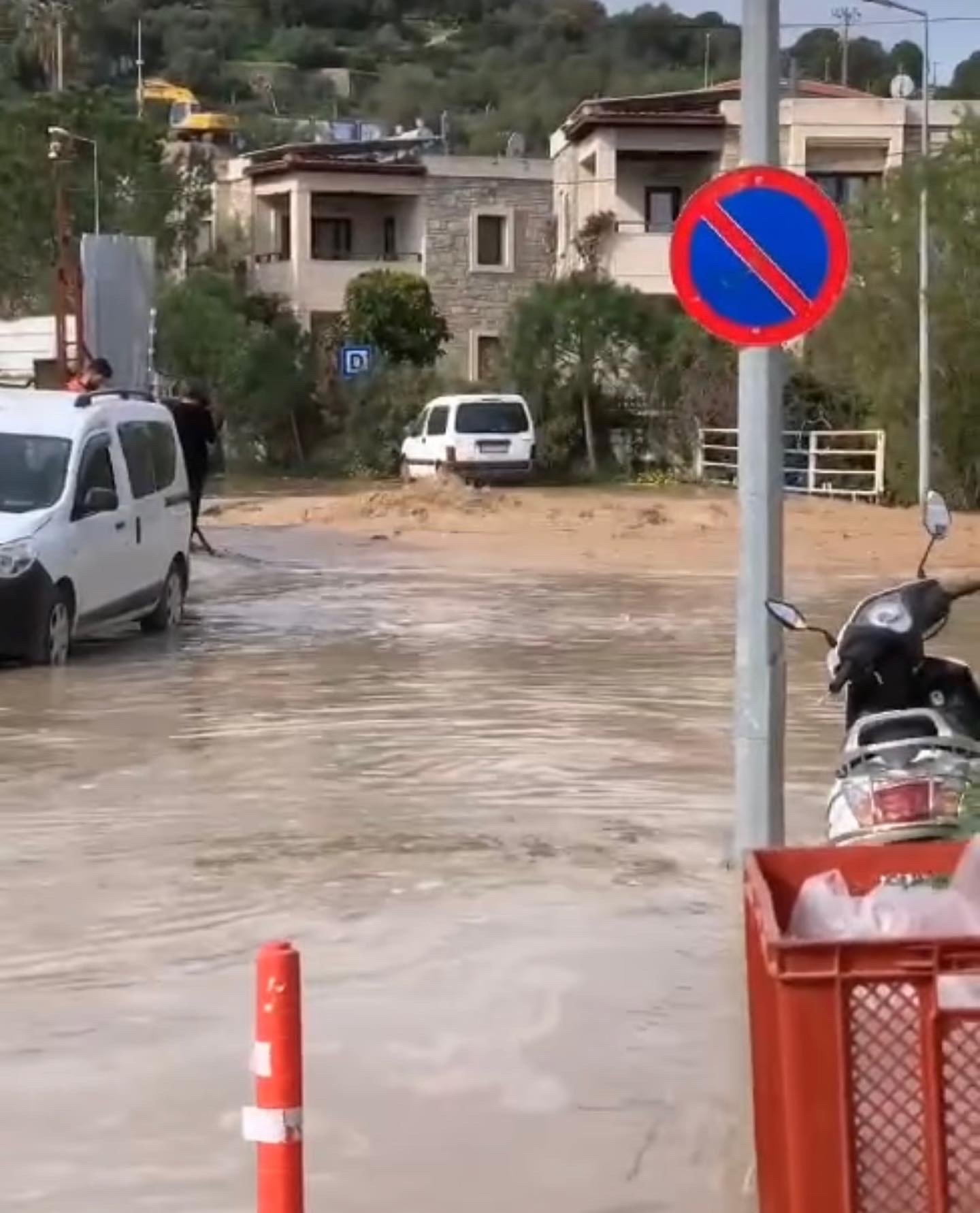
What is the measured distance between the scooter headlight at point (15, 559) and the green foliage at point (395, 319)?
1437 inches

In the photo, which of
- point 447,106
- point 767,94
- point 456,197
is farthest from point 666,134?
point 447,106

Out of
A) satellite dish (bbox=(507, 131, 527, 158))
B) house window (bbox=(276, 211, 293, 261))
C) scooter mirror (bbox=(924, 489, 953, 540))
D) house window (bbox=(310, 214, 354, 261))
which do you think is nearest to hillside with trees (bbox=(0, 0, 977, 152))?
satellite dish (bbox=(507, 131, 527, 158))

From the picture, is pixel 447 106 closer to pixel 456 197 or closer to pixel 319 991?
pixel 456 197

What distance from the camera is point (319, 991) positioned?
7254 mm

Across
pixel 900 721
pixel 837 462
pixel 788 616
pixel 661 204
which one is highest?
pixel 661 204

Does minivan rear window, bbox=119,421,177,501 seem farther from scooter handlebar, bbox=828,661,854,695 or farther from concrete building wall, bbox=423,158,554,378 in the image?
concrete building wall, bbox=423,158,554,378

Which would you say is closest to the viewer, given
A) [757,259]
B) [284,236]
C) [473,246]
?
[757,259]

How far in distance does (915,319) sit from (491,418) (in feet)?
25.2

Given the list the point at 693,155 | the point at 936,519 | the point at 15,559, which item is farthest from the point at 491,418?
the point at 936,519

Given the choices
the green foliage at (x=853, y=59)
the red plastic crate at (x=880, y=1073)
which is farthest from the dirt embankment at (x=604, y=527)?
the green foliage at (x=853, y=59)

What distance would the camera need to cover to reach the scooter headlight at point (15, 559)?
1478cm

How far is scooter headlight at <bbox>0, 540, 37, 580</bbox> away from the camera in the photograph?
14781 mm

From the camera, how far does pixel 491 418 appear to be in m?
40.9

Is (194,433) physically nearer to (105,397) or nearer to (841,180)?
(105,397)
